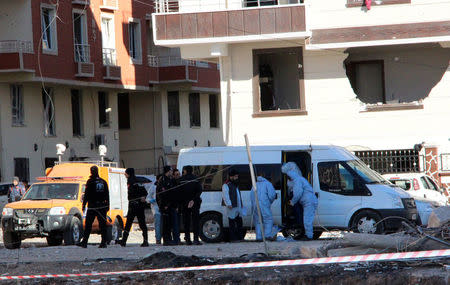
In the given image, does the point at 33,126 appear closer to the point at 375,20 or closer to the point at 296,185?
the point at 375,20

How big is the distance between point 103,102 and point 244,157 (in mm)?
24488

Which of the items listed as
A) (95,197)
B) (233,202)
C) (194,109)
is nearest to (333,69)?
(233,202)

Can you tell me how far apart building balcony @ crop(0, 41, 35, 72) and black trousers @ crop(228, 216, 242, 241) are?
18.1 m

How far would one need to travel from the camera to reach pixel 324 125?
30.0 metres

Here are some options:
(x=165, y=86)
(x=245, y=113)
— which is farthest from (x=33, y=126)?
(x=245, y=113)

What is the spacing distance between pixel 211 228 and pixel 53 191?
4.76 m

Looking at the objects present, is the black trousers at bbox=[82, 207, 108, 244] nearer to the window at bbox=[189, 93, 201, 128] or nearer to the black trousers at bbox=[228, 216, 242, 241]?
the black trousers at bbox=[228, 216, 242, 241]

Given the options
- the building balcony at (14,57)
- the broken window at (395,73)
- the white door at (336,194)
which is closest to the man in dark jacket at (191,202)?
the white door at (336,194)

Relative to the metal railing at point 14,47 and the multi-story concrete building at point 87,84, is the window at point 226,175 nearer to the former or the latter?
the multi-story concrete building at point 87,84

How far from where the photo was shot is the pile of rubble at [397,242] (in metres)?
14.2

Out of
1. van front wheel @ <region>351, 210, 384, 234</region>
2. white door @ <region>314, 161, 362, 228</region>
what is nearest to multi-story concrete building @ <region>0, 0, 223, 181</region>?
white door @ <region>314, 161, 362, 228</region>

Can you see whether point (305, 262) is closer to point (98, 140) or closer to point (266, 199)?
point (266, 199)

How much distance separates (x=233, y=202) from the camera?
22.6 metres

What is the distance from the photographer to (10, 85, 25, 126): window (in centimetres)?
4134
